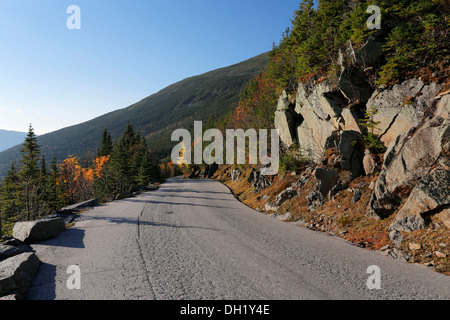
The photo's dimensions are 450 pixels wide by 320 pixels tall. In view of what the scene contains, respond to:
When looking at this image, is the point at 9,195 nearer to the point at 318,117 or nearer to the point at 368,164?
the point at 318,117

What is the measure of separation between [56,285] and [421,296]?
25.4 ft

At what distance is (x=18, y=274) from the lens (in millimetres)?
4523

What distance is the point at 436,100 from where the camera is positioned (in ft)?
26.5

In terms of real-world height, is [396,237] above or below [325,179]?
below

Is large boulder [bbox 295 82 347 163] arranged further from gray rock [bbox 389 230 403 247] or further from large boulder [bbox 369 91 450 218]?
gray rock [bbox 389 230 403 247]

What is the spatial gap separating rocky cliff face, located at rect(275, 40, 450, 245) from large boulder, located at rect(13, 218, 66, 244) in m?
12.5

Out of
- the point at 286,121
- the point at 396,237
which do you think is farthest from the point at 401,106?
the point at 286,121

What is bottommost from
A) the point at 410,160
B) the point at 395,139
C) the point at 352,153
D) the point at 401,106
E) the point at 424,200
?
the point at 424,200

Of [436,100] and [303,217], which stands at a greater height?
[436,100]

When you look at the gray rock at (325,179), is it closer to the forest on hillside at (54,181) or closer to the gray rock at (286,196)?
the gray rock at (286,196)

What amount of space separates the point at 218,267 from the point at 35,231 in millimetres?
A: 7213
